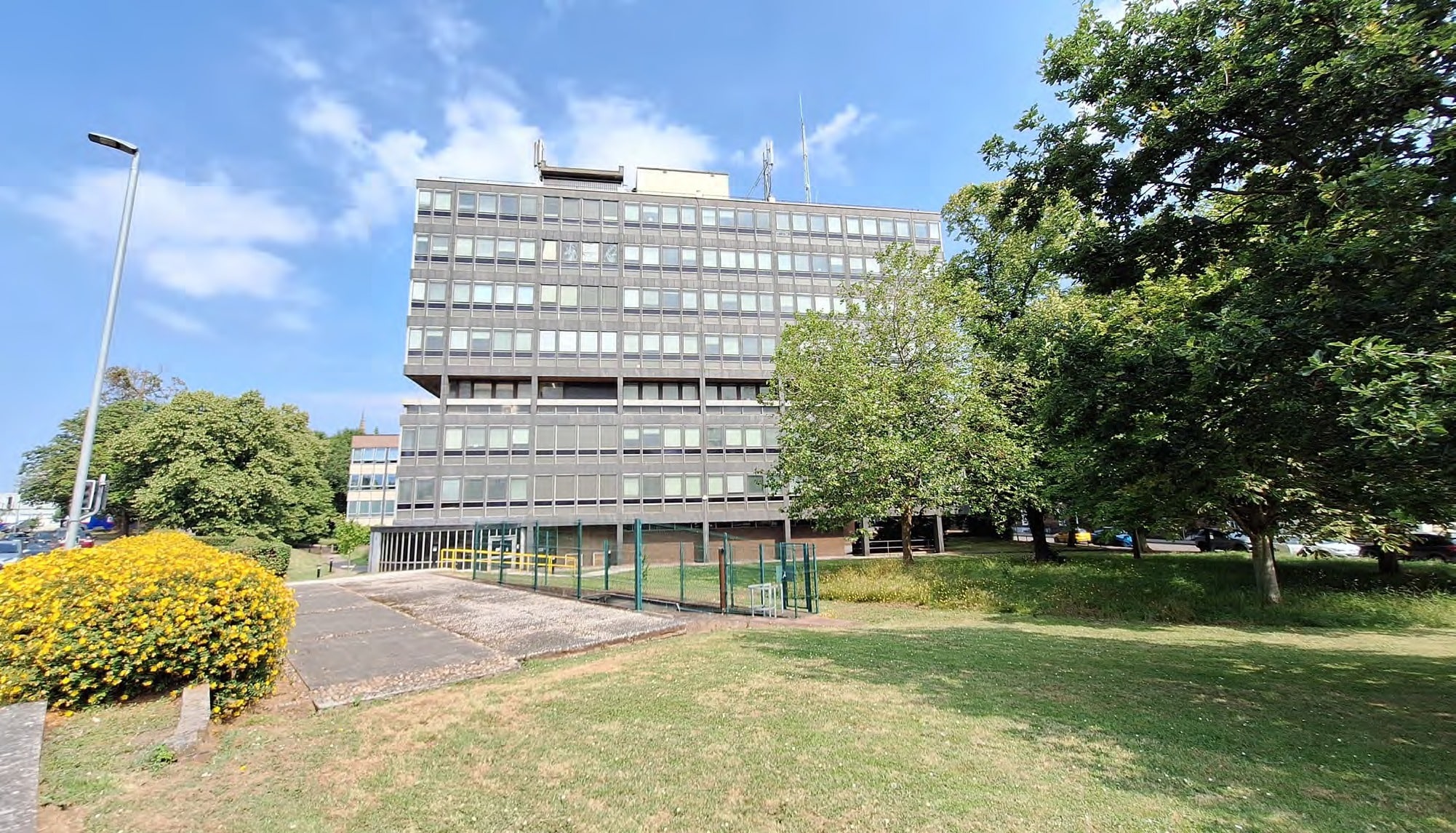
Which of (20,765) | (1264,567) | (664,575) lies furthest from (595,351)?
(20,765)

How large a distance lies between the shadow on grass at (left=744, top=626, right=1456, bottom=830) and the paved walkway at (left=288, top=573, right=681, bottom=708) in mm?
3499

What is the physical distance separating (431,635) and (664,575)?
12.0 meters

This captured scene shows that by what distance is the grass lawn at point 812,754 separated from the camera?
4.34 metres

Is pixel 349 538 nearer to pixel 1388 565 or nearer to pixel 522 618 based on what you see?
pixel 522 618

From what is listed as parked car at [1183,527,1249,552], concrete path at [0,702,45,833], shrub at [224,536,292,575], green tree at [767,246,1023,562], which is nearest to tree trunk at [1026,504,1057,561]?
green tree at [767,246,1023,562]

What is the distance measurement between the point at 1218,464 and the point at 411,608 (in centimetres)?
1626

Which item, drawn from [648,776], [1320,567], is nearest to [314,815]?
[648,776]

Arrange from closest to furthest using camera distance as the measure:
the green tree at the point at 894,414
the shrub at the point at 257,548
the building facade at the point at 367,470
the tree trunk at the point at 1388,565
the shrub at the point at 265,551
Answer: the tree trunk at the point at 1388,565 → the green tree at the point at 894,414 → the shrub at the point at 265,551 → the shrub at the point at 257,548 → the building facade at the point at 367,470

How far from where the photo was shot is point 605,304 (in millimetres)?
43938

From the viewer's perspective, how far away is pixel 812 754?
5.35 m

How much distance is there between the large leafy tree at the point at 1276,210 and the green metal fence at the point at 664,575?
8.97m

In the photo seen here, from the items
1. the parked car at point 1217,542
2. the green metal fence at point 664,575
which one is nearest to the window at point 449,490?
the green metal fence at point 664,575

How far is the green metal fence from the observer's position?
1517 centimetres

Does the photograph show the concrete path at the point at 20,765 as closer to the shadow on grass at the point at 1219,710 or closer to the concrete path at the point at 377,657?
the concrete path at the point at 377,657
